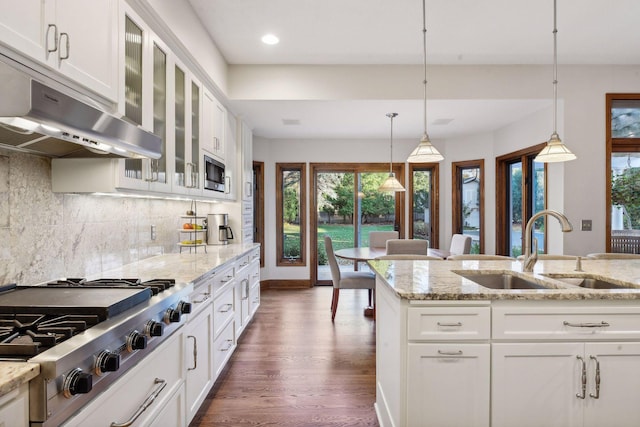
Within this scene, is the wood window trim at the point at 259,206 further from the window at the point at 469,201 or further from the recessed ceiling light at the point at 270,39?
the window at the point at 469,201

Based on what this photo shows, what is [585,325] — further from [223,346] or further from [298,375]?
[223,346]

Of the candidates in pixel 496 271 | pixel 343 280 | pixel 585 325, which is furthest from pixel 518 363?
pixel 343 280

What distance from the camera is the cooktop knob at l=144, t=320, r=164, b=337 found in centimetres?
139

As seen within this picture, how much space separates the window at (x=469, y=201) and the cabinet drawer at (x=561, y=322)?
4144 millimetres

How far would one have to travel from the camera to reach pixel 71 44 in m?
1.42

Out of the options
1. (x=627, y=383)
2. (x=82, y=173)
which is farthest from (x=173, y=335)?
(x=627, y=383)

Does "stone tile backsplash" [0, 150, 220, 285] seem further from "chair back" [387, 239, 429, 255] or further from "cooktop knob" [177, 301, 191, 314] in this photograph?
"chair back" [387, 239, 429, 255]

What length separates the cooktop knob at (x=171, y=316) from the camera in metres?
1.56

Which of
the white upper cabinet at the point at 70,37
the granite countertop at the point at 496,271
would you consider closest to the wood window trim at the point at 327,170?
the granite countertop at the point at 496,271

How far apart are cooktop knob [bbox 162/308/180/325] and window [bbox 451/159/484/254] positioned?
5074mm

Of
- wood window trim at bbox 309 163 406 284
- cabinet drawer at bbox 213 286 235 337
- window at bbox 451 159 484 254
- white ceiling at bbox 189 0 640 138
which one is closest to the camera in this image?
cabinet drawer at bbox 213 286 235 337

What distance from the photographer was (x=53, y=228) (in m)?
1.77

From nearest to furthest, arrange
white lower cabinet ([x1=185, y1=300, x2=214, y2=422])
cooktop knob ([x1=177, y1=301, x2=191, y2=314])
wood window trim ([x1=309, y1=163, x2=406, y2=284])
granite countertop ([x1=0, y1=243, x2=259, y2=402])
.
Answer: cooktop knob ([x1=177, y1=301, x2=191, y2=314]) < white lower cabinet ([x1=185, y1=300, x2=214, y2=422]) < granite countertop ([x1=0, y1=243, x2=259, y2=402]) < wood window trim ([x1=309, y1=163, x2=406, y2=284])

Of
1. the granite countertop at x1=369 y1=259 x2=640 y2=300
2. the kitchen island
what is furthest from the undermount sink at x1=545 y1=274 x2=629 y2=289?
the kitchen island
